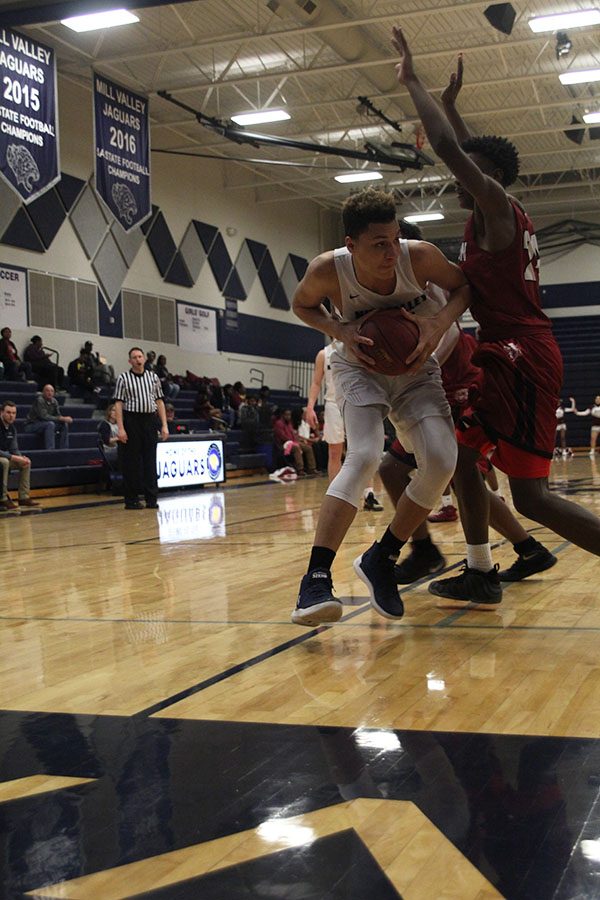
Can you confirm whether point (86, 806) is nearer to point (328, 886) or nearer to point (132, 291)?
point (328, 886)

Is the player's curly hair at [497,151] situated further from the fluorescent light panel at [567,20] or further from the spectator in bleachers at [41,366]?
the spectator in bleachers at [41,366]

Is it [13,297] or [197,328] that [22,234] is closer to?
[13,297]

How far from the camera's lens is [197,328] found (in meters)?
22.1

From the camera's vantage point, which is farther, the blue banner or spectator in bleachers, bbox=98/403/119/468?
spectator in bleachers, bbox=98/403/119/468

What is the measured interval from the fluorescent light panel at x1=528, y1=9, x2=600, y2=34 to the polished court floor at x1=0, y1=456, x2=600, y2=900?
12382mm

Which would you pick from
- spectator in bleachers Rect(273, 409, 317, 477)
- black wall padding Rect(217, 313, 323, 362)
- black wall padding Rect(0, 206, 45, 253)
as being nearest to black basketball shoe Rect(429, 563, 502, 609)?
spectator in bleachers Rect(273, 409, 317, 477)

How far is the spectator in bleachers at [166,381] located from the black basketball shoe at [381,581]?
1472 centimetres

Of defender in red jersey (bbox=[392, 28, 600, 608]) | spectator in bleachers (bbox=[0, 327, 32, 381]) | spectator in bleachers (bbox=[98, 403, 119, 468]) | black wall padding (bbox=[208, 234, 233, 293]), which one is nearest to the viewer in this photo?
defender in red jersey (bbox=[392, 28, 600, 608])

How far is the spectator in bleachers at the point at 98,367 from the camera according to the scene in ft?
56.0

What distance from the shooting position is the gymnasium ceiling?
15.5 m

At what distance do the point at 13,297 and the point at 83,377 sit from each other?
1738 mm

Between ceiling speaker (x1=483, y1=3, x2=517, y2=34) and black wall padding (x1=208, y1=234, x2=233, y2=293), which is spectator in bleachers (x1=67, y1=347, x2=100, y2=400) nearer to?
black wall padding (x1=208, y1=234, x2=233, y2=293)

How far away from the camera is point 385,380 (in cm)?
350

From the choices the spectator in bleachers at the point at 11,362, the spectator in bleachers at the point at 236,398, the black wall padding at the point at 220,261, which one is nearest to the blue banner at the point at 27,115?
the spectator in bleachers at the point at 11,362
